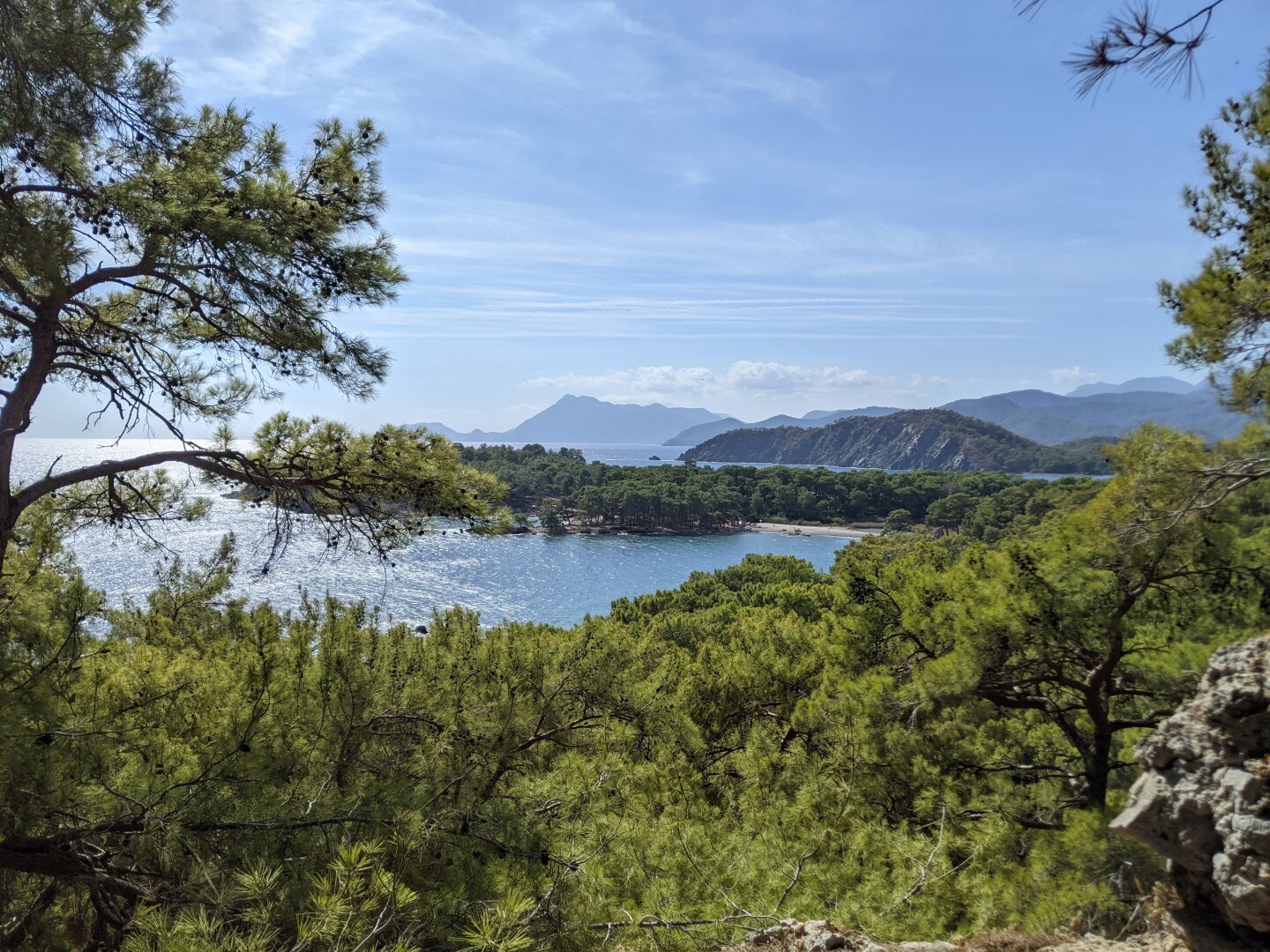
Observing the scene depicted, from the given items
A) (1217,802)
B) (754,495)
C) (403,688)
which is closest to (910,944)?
(1217,802)

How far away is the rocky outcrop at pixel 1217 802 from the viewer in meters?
2.05

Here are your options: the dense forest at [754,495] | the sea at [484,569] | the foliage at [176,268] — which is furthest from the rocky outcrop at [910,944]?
the dense forest at [754,495]

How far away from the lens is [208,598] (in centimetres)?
576

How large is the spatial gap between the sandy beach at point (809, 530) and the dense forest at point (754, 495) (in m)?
1.49

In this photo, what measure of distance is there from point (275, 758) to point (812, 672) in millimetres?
5526

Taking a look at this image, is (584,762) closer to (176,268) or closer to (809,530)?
(176,268)

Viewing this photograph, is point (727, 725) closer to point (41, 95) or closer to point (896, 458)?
point (41, 95)

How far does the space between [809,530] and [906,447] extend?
3265 inches

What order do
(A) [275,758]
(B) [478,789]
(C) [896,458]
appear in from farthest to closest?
(C) [896,458], (B) [478,789], (A) [275,758]

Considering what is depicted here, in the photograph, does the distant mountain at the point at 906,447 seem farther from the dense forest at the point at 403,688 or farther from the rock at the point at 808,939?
the rock at the point at 808,939

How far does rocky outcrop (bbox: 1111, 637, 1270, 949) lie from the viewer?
6.74 ft

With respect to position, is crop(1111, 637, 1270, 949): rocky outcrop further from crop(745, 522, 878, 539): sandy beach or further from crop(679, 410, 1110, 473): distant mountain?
crop(679, 410, 1110, 473): distant mountain

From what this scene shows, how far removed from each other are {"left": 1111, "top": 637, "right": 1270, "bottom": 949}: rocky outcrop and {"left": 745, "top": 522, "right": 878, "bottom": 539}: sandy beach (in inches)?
2317

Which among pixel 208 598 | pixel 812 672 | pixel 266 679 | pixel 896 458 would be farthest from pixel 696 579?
pixel 896 458
